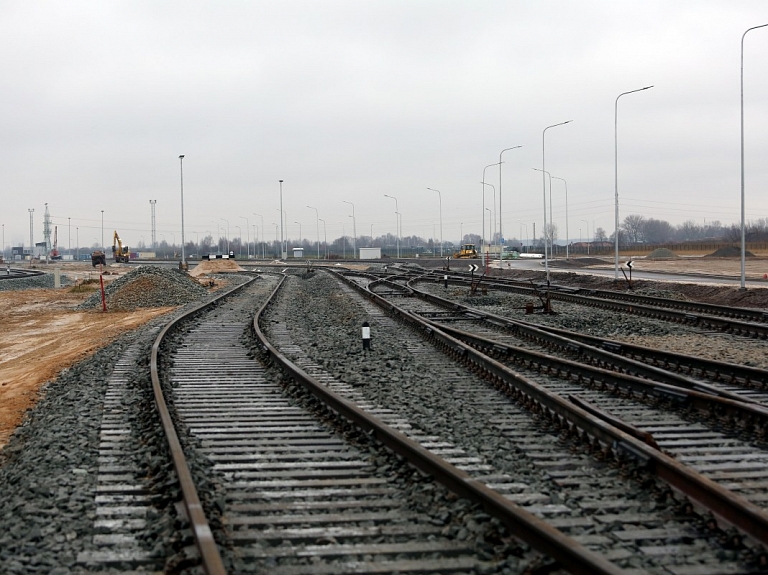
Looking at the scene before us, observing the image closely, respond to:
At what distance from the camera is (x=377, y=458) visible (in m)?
7.73

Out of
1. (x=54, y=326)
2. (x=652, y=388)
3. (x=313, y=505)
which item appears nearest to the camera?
(x=313, y=505)

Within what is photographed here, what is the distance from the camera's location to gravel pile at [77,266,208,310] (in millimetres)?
33281

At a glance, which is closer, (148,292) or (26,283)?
(148,292)

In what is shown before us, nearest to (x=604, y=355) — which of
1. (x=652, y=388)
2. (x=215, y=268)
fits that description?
(x=652, y=388)

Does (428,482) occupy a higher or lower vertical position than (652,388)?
lower

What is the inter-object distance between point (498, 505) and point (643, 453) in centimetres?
195

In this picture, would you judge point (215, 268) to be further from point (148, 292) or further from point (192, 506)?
point (192, 506)

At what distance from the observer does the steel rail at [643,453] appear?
551cm

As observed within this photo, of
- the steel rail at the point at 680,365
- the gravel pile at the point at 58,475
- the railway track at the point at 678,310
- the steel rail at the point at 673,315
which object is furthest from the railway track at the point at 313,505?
the railway track at the point at 678,310

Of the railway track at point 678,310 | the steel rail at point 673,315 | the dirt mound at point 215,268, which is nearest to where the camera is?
the steel rail at point 673,315

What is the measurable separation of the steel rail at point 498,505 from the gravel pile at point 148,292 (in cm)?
2529

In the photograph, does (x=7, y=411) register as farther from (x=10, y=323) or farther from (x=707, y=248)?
(x=707, y=248)

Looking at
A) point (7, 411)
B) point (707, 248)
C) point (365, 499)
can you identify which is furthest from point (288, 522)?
point (707, 248)

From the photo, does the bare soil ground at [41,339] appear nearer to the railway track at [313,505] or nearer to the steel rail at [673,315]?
the railway track at [313,505]
